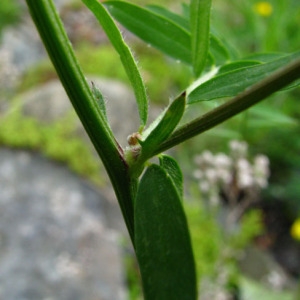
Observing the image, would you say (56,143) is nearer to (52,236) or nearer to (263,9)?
(52,236)

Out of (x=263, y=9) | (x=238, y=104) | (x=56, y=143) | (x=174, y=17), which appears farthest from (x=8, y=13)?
(x=238, y=104)

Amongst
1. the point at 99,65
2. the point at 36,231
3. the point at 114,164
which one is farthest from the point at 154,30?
the point at 99,65

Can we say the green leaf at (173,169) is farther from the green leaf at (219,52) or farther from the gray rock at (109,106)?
the gray rock at (109,106)

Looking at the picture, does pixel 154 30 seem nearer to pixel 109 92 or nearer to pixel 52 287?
pixel 52 287

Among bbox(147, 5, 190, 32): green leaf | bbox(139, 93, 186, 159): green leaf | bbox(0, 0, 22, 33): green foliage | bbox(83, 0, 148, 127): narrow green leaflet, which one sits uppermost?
bbox(0, 0, 22, 33): green foliage

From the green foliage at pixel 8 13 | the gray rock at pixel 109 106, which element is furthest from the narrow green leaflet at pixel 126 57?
the green foliage at pixel 8 13

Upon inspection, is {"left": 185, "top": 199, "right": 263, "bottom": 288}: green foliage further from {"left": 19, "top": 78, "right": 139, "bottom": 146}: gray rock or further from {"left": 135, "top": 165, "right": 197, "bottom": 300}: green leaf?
{"left": 135, "top": 165, "right": 197, "bottom": 300}: green leaf

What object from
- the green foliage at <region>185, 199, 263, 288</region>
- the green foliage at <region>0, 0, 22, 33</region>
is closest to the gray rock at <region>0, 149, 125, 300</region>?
the green foliage at <region>185, 199, 263, 288</region>
